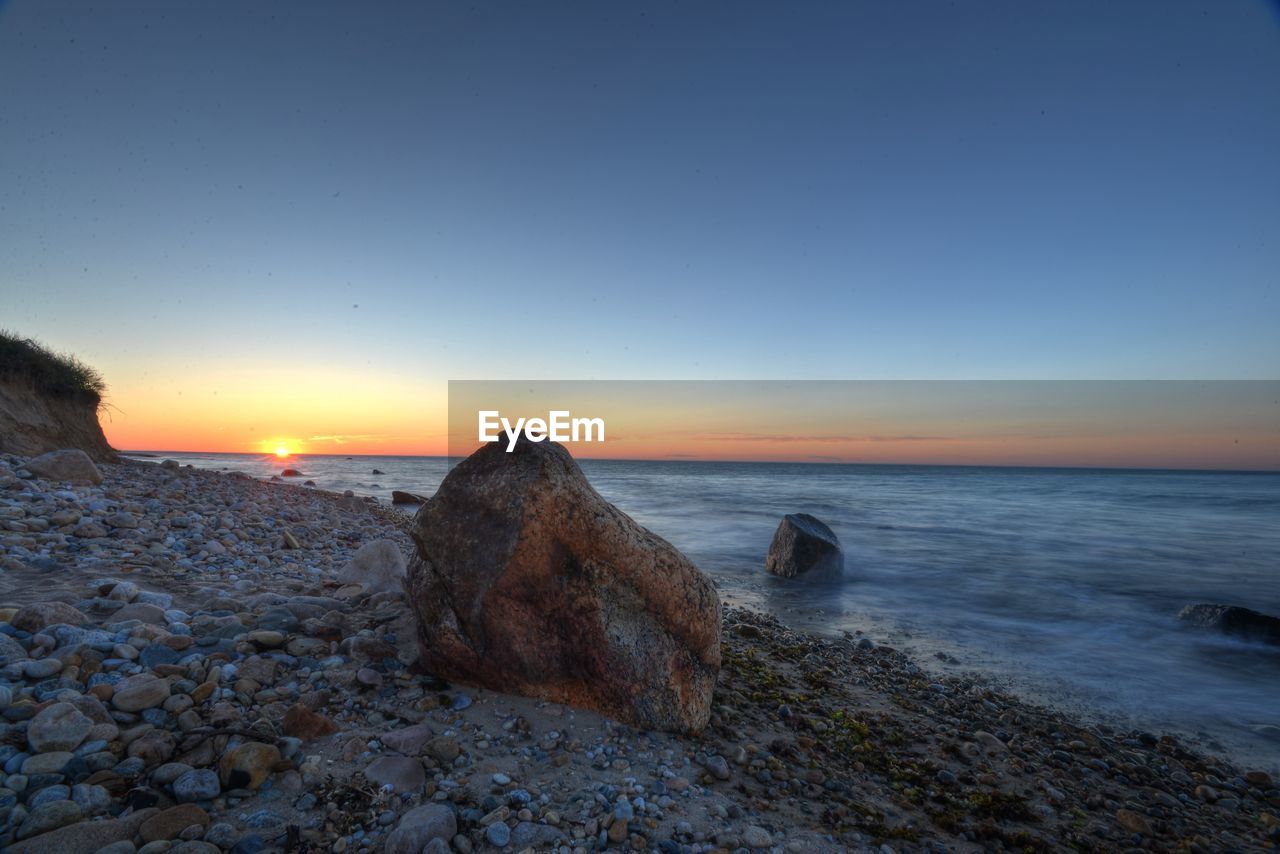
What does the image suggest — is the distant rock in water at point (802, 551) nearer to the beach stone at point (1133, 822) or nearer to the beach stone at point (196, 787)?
the beach stone at point (1133, 822)

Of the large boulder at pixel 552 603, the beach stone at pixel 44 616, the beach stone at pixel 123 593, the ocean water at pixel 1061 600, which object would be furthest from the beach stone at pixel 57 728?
the ocean water at pixel 1061 600

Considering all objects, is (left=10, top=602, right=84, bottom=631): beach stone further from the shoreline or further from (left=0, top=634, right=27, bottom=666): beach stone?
(left=0, top=634, right=27, bottom=666): beach stone

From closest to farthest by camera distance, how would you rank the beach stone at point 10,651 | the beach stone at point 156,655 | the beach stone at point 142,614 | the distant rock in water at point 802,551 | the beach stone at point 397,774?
1. the beach stone at point 397,774
2. the beach stone at point 10,651
3. the beach stone at point 156,655
4. the beach stone at point 142,614
5. the distant rock in water at point 802,551

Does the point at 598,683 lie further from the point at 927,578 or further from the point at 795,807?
the point at 927,578

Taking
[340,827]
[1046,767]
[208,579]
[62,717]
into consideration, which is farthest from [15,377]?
[1046,767]

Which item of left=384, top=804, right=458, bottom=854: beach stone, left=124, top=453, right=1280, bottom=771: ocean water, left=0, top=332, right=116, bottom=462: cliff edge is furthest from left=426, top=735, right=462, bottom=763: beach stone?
left=0, top=332, right=116, bottom=462: cliff edge

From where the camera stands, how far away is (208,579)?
19.4ft

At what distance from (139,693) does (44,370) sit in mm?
16735

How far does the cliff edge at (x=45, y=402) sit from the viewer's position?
12375 mm

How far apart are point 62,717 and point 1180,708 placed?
10278mm

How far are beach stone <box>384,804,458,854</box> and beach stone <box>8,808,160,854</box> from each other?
40.6 inches

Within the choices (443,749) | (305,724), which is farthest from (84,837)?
(443,749)

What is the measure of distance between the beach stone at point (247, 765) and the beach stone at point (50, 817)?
1.64 ft

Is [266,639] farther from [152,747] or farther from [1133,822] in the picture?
[1133,822]
